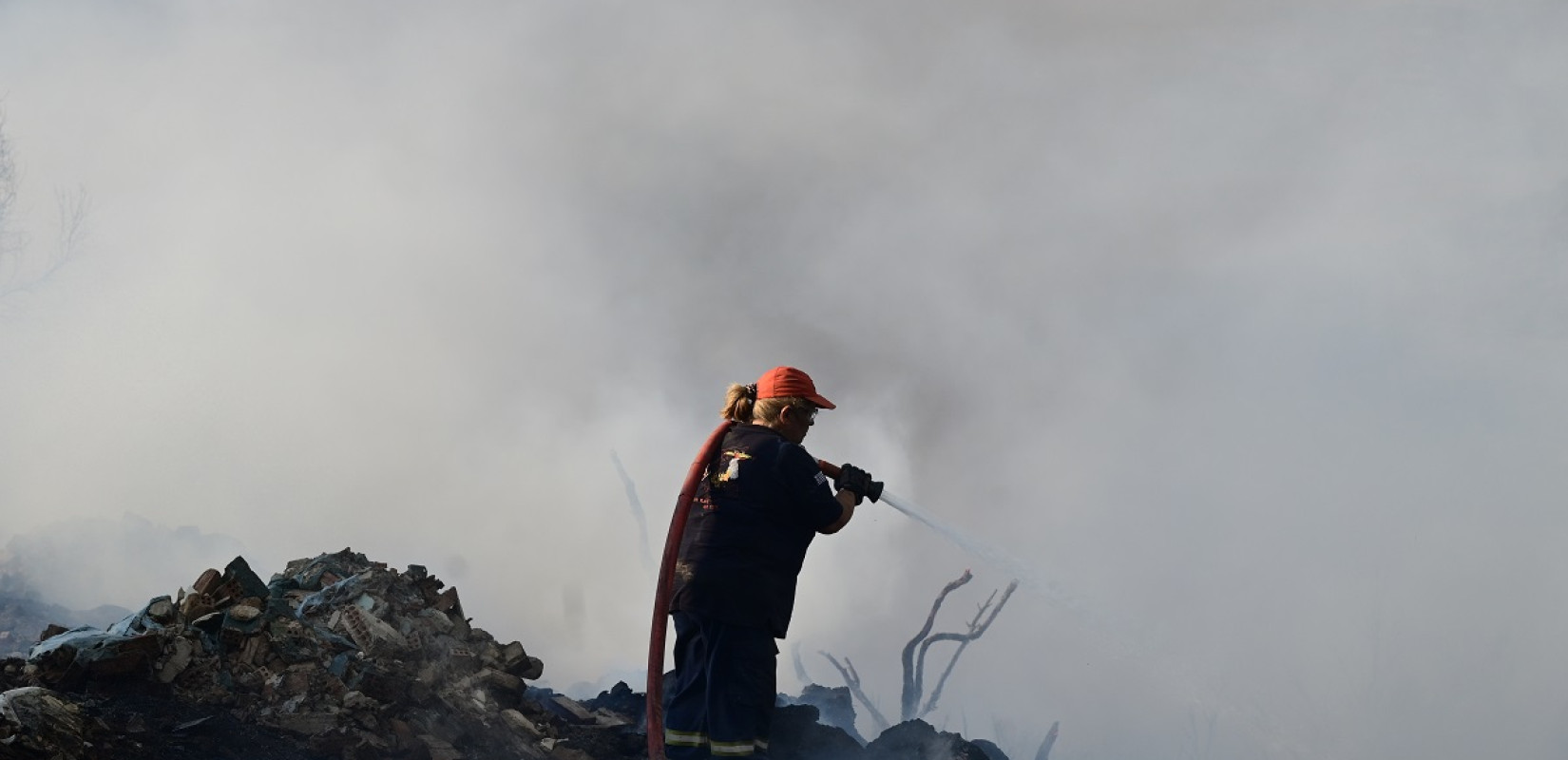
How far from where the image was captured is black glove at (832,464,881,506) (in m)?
6.12

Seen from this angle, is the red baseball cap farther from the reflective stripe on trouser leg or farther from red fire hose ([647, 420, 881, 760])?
the reflective stripe on trouser leg

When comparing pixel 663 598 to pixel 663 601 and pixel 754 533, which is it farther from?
pixel 754 533

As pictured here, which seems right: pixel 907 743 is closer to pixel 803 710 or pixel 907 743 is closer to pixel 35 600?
pixel 803 710

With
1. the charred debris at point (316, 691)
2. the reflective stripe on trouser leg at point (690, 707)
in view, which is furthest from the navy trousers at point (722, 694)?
the charred debris at point (316, 691)

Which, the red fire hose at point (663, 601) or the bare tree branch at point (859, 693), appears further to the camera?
the bare tree branch at point (859, 693)

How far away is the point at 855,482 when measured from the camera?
6.12 meters

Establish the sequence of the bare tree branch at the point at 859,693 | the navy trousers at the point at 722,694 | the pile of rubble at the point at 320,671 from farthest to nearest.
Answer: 1. the bare tree branch at the point at 859,693
2. the pile of rubble at the point at 320,671
3. the navy trousers at the point at 722,694

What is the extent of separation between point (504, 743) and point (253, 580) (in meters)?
1.86

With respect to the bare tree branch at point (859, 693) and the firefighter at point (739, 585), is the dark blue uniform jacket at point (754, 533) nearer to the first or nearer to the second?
the firefighter at point (739, 585)

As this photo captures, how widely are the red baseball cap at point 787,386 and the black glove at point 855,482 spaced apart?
382 mm

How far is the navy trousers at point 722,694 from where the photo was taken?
5496mm

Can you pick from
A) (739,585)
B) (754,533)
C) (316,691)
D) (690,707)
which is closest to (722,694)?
(690,707)

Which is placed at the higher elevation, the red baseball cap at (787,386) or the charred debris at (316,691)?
the red baseball cap at (787,386)

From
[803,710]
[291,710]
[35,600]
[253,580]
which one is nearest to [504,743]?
[291,710]
